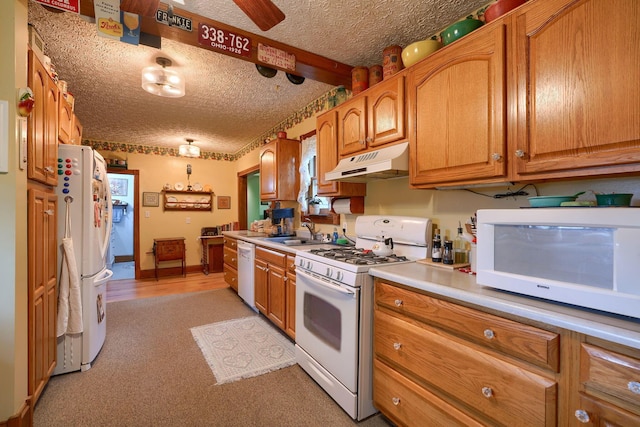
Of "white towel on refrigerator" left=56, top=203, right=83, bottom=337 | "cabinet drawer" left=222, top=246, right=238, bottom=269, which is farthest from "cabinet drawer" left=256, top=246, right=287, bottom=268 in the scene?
"white towel on refrigerator" left=56, top=203, right=83, bottom=337

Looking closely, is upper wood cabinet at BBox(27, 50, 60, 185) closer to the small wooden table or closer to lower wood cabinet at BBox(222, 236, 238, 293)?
lower wood cabinet at BBox(222, 236, 238, 293)

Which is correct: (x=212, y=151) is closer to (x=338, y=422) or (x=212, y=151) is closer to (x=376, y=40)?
(x=376, y=40)

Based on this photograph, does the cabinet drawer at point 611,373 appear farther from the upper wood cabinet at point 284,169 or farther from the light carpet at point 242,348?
the upper wood cabinet at point 284,169

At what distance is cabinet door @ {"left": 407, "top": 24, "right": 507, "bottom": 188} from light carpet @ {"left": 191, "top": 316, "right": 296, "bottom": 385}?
1.74 meters

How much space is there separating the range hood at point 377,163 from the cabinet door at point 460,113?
0.06 m

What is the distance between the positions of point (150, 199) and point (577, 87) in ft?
19.3

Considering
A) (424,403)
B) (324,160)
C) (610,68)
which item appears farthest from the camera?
(324,160)

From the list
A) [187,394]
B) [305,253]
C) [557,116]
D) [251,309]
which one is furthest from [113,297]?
[557,116]

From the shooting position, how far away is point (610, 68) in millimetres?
968

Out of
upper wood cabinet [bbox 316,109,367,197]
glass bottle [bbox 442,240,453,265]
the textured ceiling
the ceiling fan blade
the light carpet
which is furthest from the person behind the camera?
upper wood cabinet [bbox 316,109,367,197]

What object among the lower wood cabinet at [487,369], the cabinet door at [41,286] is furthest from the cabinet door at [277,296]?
the cabinet door at [41,286]

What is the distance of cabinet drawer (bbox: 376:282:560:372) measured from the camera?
3.00 ft

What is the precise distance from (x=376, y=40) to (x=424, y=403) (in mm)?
2302

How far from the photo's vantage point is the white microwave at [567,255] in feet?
2.72
